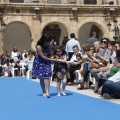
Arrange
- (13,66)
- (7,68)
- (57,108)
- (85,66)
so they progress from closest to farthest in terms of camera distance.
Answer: (57,108) → (85,66) → (7,68) → (13,66)

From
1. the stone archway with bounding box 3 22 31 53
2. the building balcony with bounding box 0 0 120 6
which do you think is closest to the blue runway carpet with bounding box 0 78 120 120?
the building balcony with bounding box 0 0 120 6

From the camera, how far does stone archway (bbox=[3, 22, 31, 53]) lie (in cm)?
3266

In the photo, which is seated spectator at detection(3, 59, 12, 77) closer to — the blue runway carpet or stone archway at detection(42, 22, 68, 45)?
stone archway at detection(42, 22, 68, 45)

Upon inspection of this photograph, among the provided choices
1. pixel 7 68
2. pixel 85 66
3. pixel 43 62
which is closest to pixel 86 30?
pixel 7 68

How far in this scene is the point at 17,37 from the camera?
32.9 meters

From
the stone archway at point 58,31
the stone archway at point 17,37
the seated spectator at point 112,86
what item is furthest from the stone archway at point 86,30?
the seated spectator at point 112,86

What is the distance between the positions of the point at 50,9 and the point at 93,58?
17.7 meters

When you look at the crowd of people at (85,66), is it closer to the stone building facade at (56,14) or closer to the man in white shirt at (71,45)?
the man in white shirt at (71,45)

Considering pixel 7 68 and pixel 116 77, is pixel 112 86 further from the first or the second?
pixel 7 68

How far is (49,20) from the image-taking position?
30.0 m

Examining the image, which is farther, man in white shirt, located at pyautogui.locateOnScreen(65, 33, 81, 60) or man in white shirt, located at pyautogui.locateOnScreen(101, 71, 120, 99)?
man in white shirt, located at pyautogui.locateOnScreen(65, 33, 81, 60)

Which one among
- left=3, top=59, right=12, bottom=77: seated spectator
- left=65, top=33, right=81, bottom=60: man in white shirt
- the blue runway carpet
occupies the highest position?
left=65, top=33, right=81, bottom=60: man in white shirt

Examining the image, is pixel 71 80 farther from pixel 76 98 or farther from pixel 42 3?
pixel 42 3

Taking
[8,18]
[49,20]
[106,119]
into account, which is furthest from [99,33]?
[106,119]
